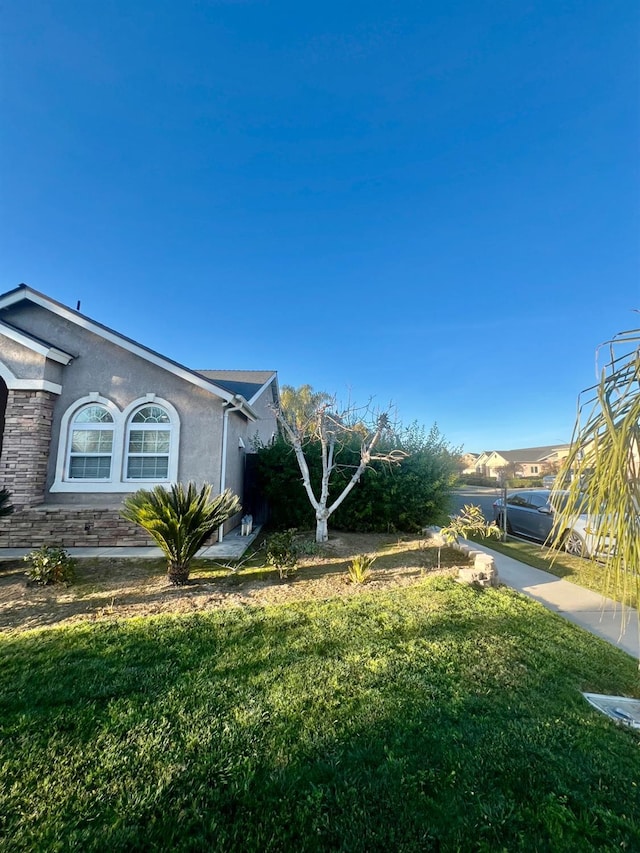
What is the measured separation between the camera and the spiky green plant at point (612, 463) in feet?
6.03

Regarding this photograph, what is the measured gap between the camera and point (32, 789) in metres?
2.16

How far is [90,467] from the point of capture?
31.8 ft

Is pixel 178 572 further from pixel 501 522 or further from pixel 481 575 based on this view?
pixel 501 522

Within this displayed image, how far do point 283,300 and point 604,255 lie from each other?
13382 mm

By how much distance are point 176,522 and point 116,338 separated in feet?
20.6

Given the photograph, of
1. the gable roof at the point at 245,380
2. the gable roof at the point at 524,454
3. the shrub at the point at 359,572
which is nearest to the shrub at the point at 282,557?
the shrub at the point at 359,572

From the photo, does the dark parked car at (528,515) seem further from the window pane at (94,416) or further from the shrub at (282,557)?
the window pane at (94,416)

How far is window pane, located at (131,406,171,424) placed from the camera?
9.85 meters

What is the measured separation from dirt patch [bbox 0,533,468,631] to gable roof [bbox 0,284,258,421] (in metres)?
4.49

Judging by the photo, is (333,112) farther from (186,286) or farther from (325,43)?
(186,286)

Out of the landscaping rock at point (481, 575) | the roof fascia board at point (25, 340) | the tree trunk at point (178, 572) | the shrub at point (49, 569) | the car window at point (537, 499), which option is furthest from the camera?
the car window at point (537, 499)

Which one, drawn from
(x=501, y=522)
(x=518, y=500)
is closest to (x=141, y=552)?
(x=501, y=522)

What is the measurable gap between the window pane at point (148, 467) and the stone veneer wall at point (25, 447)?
7.24ft

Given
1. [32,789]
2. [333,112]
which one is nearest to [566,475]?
[32,789]
